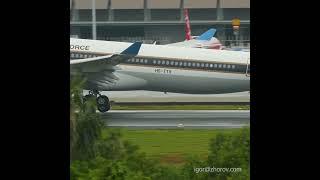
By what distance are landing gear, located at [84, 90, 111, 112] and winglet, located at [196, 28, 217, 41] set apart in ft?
4.42

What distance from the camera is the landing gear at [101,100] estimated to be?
8.94m

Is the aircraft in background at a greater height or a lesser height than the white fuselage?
greater

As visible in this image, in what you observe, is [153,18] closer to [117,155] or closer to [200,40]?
[200,40]

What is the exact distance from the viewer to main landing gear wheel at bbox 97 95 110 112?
9.07 meters

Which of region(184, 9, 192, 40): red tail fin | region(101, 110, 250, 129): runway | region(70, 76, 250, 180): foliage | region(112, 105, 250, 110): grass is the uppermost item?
region(184, 9, 192, 40): red tail fin

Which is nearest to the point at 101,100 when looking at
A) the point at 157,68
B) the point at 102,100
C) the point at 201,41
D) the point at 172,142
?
the point at 102,100

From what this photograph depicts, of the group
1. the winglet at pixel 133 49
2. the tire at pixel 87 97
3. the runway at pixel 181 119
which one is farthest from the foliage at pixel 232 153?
the winglet at pixel 133 49

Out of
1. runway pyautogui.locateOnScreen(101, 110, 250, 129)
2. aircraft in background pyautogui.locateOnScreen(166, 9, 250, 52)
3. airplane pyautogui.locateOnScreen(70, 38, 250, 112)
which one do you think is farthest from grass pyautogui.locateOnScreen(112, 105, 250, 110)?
aircraft in background pyautogui.locateOnScreen(166, 9, 250, 52)

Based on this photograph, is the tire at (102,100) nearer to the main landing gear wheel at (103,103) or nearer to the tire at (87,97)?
the main landing gear wheel at (103,103)

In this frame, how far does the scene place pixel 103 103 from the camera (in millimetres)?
9336

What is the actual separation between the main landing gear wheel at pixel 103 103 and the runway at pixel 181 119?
0.07 meters

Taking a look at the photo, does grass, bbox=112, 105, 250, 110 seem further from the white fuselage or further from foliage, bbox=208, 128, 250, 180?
foliage, bbox=208, 128, 250, 180

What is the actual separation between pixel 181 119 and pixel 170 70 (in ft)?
6.26
